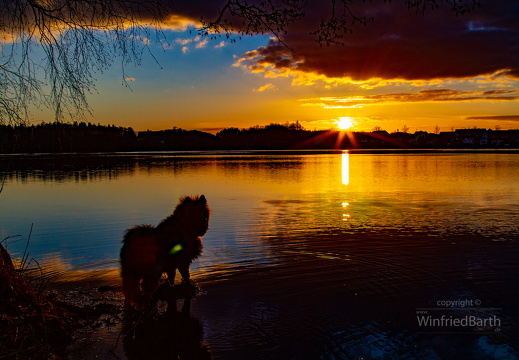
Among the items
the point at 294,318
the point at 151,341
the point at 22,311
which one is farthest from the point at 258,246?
the point at 22,311

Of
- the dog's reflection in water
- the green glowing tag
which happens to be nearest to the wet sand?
the dog's reflection in water

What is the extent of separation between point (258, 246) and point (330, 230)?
2967mm

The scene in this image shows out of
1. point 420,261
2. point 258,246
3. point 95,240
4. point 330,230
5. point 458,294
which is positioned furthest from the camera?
point 330,230

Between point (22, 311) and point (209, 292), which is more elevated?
point (22, 311)

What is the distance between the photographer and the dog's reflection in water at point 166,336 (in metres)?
5.57

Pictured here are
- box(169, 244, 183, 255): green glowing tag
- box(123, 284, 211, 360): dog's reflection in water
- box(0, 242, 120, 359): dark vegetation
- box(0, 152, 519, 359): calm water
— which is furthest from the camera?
box(169, 244, 183, 255): green glowing tag

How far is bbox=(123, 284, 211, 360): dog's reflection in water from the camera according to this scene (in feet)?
18.3

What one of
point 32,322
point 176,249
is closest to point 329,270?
point 176,249

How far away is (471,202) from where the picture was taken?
19.3 meters

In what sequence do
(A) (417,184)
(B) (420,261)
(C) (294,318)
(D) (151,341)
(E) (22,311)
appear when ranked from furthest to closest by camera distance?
(A) (417,184) → (B) (420,261) → (C) (294,318) → (D) (151,341) → (E) (22,311)

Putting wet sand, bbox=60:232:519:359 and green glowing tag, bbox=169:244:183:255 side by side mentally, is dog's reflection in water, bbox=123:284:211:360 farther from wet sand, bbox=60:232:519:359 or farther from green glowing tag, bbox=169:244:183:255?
green glowing tag, bbox=169:244:183:255

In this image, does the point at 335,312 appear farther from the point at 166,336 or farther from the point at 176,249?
the point at 176,249

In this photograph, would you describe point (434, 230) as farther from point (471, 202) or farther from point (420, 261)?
point (471, 202)

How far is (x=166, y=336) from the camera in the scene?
6.08 m
